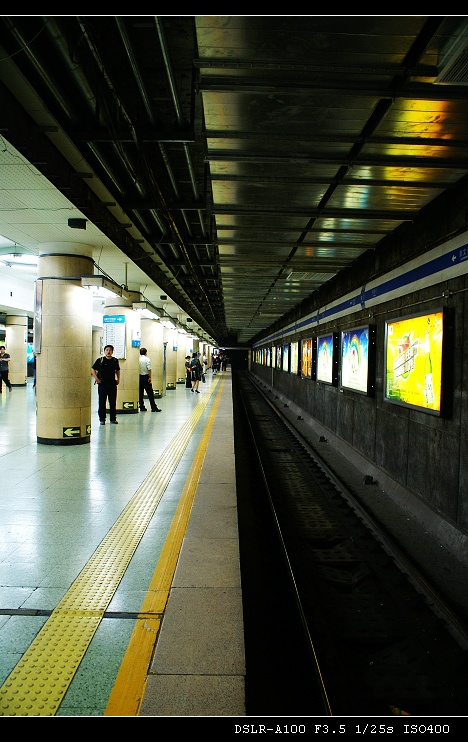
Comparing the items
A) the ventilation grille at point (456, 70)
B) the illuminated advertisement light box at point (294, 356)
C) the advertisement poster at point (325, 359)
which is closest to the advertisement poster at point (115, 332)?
the advertisement poster at point (325, 359)

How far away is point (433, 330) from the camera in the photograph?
17.6 ft

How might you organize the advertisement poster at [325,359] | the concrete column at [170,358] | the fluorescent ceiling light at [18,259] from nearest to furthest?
the fluorescent ceiling light at [18,259], the advertisement poster at [325,359], the concrete column at [170,358]

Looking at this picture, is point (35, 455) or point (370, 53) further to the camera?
point (35, 455)

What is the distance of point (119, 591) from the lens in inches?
127

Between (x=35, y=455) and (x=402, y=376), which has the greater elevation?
(x=402, y=376)

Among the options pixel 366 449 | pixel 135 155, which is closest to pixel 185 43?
pixel 135 155

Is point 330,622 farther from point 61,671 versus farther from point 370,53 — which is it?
point 370,53

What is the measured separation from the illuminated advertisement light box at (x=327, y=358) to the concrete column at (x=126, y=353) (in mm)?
5119

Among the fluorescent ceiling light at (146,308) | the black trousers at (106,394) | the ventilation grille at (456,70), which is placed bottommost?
the black trousers at (106,394)

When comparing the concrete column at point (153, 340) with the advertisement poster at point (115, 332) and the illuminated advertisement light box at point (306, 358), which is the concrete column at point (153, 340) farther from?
the illuminated advertisement light box at point (306, 358)

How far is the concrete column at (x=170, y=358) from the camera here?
2202 centimetres

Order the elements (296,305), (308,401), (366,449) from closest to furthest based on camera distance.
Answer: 1. (366,449)
2. (308,401)
3. (296,305)

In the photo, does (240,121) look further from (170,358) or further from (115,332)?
(170,358)

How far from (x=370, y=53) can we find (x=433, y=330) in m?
3.23
